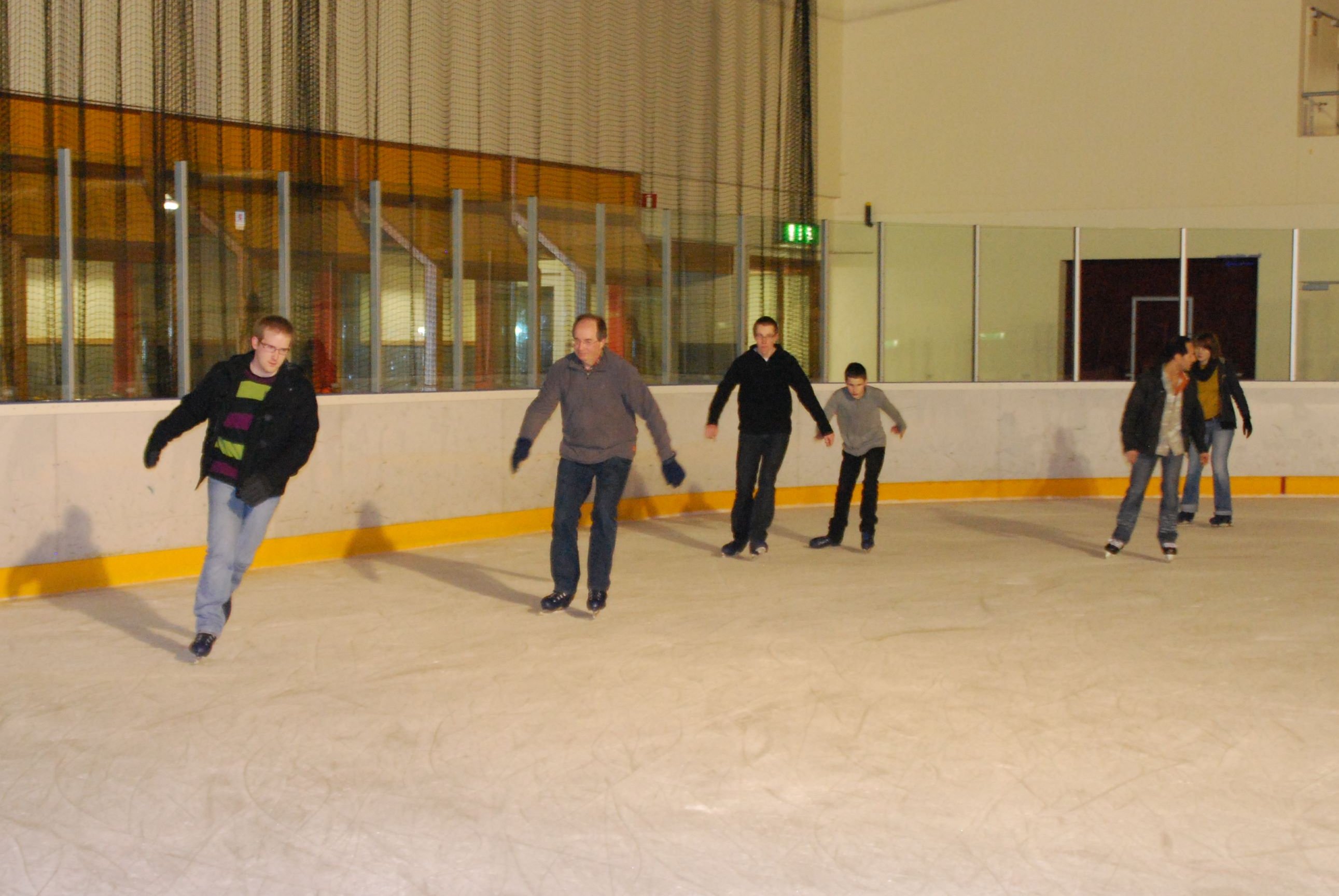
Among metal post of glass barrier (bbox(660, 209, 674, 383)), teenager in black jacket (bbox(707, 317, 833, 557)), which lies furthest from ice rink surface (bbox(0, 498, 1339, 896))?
metal post of glass barrier (bbox(660, 209, 674, 383))

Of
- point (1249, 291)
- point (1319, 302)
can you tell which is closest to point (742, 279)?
point (1249, 291)

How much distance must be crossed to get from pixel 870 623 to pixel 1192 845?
320 cm

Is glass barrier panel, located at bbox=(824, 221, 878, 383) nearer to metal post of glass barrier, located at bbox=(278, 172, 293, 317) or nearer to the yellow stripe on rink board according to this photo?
the yellow stripe on rink board

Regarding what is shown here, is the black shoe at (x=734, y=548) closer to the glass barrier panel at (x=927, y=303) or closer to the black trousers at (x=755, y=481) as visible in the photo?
the black trousers at (x=755, y=481)

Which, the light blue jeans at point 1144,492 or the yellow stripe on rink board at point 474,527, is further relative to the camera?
the light blue jeans at point 1144,492

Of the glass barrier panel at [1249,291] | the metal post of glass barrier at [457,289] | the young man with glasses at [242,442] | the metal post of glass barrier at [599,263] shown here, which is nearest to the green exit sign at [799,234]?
the metal post of glass barrier at [599,263]

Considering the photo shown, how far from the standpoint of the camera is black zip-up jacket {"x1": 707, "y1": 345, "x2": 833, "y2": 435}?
8875mm

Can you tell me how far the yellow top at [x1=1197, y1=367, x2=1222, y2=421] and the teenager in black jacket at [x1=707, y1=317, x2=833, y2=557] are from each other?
358 cm

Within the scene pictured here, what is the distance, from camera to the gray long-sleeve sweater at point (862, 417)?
9.44 m

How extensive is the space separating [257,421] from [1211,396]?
7.77 metres

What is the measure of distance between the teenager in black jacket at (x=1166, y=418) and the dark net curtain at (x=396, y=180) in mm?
4211

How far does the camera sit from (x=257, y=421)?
5.75 meters

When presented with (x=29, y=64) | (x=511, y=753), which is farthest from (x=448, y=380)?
(x=511, y=753)

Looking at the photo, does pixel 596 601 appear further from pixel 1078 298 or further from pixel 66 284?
pixel 1078 298
